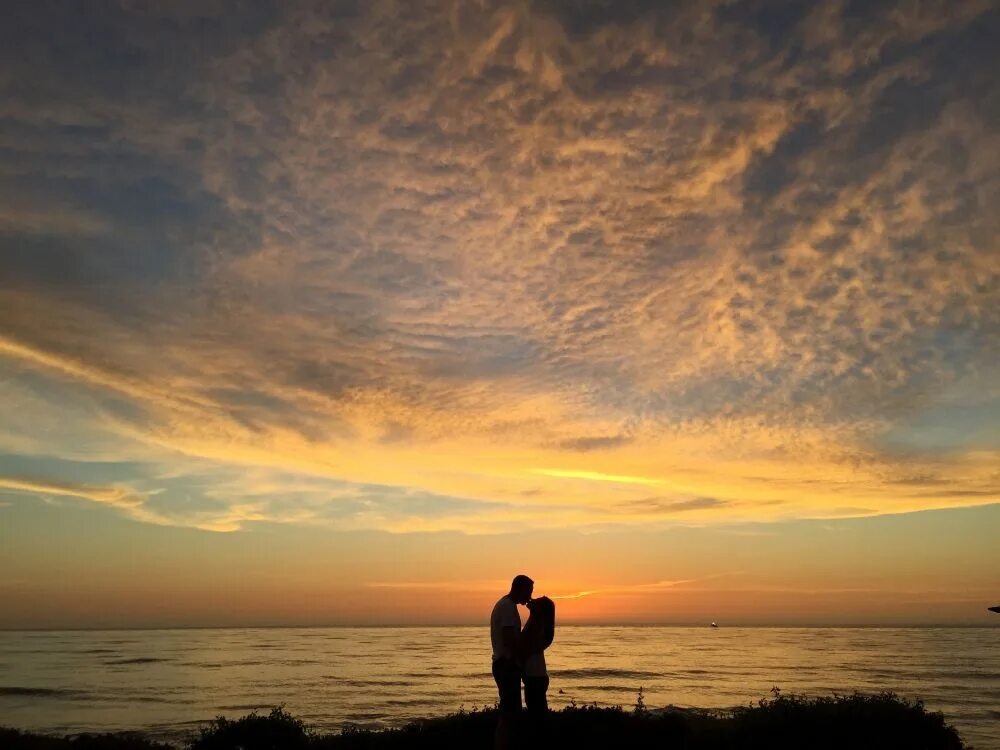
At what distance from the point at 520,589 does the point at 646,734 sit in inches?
211

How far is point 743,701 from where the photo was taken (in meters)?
33.8

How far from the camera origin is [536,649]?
9.84m

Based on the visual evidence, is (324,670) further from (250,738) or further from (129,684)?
(250,738)

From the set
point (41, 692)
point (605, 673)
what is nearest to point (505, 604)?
point (41, 692)

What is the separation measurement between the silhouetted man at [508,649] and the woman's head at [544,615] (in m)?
0.16

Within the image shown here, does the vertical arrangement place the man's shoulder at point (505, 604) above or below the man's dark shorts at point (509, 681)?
above

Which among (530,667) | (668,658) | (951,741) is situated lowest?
(668,658)

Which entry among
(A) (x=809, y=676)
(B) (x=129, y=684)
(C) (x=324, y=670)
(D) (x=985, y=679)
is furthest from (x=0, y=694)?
(D) (x=985, y=679)

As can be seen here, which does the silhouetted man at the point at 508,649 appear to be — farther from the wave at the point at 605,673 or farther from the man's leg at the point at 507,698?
the wave at the point at 605,673

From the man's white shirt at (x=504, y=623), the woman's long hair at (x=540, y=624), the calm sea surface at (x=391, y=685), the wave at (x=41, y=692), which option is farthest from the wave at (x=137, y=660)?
the woman's long hair at (x=540, y=624)

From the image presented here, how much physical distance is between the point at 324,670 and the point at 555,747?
4625 cm

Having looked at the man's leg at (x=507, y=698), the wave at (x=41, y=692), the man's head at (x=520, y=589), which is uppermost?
the man's head at (x=520, y=589)

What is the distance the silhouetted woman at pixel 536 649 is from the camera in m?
9.78

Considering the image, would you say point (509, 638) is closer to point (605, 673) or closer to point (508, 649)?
point (508, 649)
